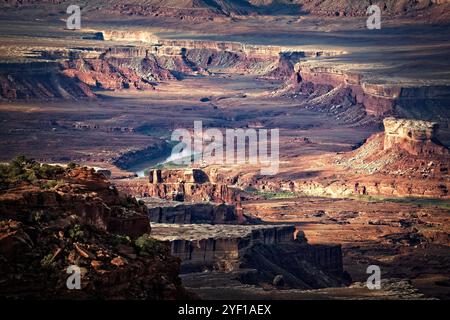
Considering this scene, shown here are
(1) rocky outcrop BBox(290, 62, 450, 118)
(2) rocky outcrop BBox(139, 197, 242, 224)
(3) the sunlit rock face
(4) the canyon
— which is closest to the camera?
(4) the canyon

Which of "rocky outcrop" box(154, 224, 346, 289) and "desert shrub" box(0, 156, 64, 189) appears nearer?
"desert shrub" box(0, 156, 64, 189)

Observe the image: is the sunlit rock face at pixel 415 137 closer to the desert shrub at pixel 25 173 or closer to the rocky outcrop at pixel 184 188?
the rocky outcrop at pixel 184 188

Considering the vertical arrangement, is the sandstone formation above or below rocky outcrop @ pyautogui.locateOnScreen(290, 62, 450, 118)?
above

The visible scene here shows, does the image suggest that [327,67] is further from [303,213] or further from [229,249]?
[229,249]

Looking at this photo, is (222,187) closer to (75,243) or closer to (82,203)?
(82,203)

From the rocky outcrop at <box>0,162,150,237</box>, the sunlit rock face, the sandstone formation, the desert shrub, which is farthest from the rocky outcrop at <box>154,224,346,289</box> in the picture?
the sunlit rock face

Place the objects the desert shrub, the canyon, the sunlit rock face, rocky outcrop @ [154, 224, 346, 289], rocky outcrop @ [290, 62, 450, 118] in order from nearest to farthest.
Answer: the canyon < the desert shrub < rocky outcrop @ [154, 224, 346, 289] < the sunlit rock face < rocky outcrop @ [290, 62, 450, 118]

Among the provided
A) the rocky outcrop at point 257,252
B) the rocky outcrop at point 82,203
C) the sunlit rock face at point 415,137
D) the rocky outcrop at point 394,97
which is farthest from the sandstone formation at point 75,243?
the rocky outcrop at point 394,97

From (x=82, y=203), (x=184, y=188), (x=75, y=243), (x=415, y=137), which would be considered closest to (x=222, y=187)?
(x=184, y=188)

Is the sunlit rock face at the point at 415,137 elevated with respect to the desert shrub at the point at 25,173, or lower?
lower

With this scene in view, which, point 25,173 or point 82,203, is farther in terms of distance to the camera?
point 25,173

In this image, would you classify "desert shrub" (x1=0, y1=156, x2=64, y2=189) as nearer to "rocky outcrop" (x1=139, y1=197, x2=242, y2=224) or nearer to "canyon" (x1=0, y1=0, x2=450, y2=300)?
"canyon" (x1=0, y1=0, x2=450, y2=300)
